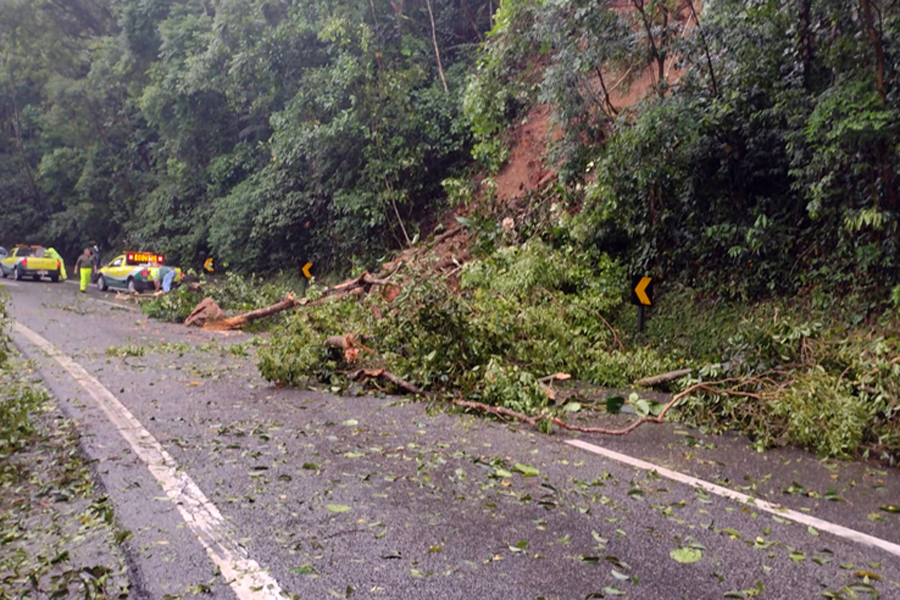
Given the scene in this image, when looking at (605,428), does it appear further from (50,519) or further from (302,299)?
(302,299)

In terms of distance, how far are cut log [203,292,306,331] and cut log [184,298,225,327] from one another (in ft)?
0.75

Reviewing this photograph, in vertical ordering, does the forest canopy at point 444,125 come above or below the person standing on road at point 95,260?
above

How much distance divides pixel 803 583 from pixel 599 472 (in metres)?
1.94

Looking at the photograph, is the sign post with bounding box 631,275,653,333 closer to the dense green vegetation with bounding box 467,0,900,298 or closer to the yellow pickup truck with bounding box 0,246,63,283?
the dense green vegetation with bounding box 467,0,900,298

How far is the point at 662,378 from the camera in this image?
8344 mm

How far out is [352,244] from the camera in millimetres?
20891

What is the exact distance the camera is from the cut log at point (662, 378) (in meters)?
8.15

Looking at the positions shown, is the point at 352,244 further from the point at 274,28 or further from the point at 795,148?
the point at 795,148

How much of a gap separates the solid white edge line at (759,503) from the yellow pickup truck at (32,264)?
30.6m

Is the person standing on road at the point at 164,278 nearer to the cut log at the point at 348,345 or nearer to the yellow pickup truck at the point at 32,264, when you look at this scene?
the yellow pickup truck at the point at 32,264

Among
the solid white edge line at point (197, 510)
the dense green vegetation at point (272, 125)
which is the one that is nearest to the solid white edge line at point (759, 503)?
the solid white edge line at point (197, 510)

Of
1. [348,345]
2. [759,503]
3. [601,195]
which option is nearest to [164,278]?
[348,345]

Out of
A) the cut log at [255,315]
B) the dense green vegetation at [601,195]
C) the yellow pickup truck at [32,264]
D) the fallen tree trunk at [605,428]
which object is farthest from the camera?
the yellow pickup truck at [32,264]

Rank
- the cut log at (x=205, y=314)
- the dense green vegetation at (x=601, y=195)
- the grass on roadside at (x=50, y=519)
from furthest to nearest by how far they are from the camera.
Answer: the cut log at (x=205, y=314) → the dense green vegetation at (x=601, y=195) → the grass on roadside at (x=50, y=519)
